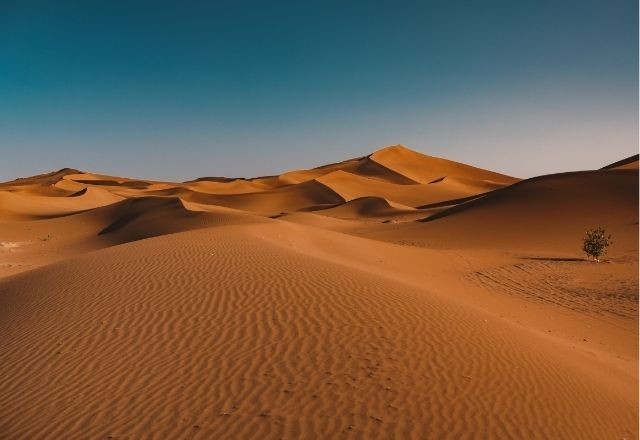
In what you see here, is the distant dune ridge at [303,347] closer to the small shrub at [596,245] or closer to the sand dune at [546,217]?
the small shrub at [596,245]

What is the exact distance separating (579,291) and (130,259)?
1274 centimetres

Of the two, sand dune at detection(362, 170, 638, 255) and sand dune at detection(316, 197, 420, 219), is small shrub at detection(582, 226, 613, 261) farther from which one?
sand dune at detection(316, 197, 420, 219)

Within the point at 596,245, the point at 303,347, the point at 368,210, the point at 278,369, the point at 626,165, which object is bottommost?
the point at 278,369

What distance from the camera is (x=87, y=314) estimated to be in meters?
8.09

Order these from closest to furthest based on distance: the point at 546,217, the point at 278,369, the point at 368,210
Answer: the point at 278,369 < the point at 546,217 < the point at 368,210

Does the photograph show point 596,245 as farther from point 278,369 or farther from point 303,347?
point 278,369

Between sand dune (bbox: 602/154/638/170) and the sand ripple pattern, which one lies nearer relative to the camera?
the sand ripple pattern

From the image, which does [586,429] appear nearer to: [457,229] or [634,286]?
[634,286]

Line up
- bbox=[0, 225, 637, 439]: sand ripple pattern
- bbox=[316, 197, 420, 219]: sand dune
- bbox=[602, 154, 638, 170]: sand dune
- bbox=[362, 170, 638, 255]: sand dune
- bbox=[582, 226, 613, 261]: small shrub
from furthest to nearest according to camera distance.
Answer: bbox=[316, 197, 420, 219]: sand dune → bbox=[602, 154, 638, 170]: sand dune → bbox=[362, 170, 638, 255]: sand dune → bbox=[582, 226, 613, 261]: small shrub → bbox=[0, 225, 637, 439]: sand ripple pattern

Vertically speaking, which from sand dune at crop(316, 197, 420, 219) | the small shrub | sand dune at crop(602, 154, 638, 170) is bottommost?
the small shrub

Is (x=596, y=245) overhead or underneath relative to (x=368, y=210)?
underneath

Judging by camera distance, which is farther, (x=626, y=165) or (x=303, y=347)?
(x=626, y=165)

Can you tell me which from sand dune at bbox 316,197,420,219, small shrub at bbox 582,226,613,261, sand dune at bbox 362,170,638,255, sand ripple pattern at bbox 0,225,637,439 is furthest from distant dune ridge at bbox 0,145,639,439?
sand dune at bbox 316,197,420,219

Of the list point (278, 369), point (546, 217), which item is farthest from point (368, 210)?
point (278, 369)
